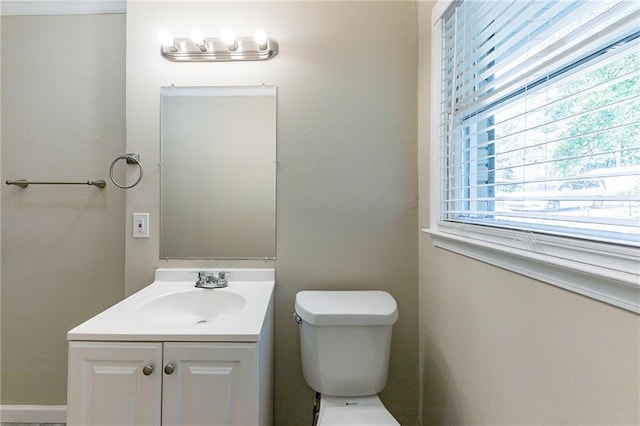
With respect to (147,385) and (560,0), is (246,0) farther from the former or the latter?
(147,385)

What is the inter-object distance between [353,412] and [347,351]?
0.21m

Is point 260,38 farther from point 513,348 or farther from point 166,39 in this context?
point 513,348

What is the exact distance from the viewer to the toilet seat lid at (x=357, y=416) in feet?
3.30

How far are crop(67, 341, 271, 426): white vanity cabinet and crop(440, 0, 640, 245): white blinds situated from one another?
3.04ft

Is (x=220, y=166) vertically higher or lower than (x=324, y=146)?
lower

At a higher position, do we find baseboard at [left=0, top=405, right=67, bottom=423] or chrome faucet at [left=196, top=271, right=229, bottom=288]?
chrome faucet at [left=196, top=271, right=229, bottom=288]

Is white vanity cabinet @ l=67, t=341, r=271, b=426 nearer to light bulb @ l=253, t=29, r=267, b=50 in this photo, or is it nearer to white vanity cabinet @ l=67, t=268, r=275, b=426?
white vanity cabinet @ l=67, t=268, r=275, b=426

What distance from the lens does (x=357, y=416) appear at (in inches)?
41.1

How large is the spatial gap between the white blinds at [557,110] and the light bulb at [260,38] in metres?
0.86

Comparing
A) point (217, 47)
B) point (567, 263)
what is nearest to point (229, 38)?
point (217, 47)

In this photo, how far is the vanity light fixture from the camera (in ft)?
4.40

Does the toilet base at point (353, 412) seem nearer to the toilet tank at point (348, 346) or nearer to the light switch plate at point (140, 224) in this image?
the toilet tank at point (348, 346)

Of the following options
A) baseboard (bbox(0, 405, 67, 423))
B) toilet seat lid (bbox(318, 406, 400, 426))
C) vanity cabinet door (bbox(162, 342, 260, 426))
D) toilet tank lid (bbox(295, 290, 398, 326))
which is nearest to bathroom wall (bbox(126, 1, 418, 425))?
toilet tank lid (bbox(295, 290, 398, 326))

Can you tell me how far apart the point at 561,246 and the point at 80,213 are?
2102mm
